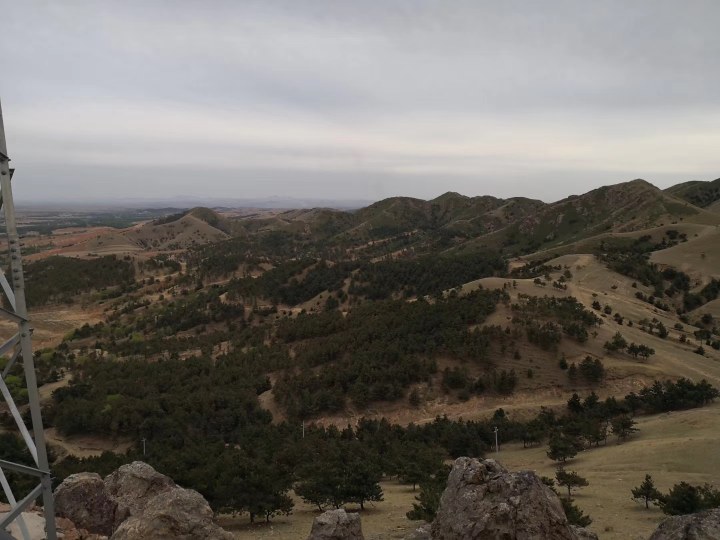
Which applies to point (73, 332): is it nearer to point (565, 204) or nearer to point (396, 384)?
point (396, 384)

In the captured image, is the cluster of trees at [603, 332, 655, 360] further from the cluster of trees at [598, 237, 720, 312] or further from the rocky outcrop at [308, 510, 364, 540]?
the rocky outcrop at [308, 510, 364, 540]

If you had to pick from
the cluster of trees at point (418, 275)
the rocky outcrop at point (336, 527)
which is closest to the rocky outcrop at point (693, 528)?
the rocky outcrop at point (336, 527)

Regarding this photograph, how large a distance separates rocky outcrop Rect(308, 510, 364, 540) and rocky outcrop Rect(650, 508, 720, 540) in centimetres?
550

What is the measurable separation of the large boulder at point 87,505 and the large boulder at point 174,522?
12.1 ft

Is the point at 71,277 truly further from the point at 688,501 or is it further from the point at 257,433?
the point at 688,501

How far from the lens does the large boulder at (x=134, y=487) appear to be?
41.6 ft

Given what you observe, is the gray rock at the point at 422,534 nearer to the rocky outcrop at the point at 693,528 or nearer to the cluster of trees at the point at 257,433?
the rocky outcrop at the point at 693,528

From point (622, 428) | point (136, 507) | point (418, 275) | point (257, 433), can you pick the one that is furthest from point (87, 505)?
point (418, 275)

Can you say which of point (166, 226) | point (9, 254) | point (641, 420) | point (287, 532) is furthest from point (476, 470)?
point (166, 226)

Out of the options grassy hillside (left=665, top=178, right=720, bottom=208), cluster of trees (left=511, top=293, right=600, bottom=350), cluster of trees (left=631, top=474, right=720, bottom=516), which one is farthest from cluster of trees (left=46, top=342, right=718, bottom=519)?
grassy hillside (left=665, top=178, right=720, bottom=208)

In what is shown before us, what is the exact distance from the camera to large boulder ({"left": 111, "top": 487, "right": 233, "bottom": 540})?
28.1 feet

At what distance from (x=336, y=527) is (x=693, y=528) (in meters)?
6.28

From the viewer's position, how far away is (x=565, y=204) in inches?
4365

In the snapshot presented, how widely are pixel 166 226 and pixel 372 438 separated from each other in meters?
161
